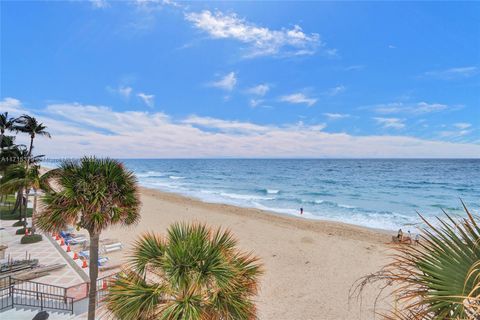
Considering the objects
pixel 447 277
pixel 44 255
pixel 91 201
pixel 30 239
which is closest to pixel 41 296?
pixel 91 201

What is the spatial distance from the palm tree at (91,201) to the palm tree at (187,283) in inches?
87.4

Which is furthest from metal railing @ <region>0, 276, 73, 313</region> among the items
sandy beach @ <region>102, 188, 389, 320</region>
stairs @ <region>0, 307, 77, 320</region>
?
sandy beach @ <region>102, 188, 389, 320</region>

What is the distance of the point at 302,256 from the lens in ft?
53.6

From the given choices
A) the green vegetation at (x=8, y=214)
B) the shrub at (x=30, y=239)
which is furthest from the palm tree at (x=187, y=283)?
the green vegetation at (x=8, y=214)

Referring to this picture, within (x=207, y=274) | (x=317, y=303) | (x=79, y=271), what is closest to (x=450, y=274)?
(x=207, y=274)

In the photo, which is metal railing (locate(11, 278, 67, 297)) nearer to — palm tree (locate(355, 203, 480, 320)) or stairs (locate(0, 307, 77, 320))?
stairs (locate(0, 307, 77, 320))

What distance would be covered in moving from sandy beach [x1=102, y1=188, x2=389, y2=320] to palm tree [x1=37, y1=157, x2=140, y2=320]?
601 centimetres

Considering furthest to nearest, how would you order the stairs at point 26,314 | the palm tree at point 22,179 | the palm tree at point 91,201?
the palm tree at point 22,179 < the stairs at point 26,314 < the palm tree at point 91,201

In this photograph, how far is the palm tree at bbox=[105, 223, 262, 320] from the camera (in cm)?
380

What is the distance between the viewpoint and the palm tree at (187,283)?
380 cm

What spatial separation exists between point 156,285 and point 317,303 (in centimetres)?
911

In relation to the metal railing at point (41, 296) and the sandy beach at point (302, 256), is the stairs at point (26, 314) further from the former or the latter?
the sandy beach at point (302, 256)

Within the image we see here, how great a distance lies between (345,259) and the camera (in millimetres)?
15797

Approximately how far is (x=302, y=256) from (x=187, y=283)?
14.0 m
